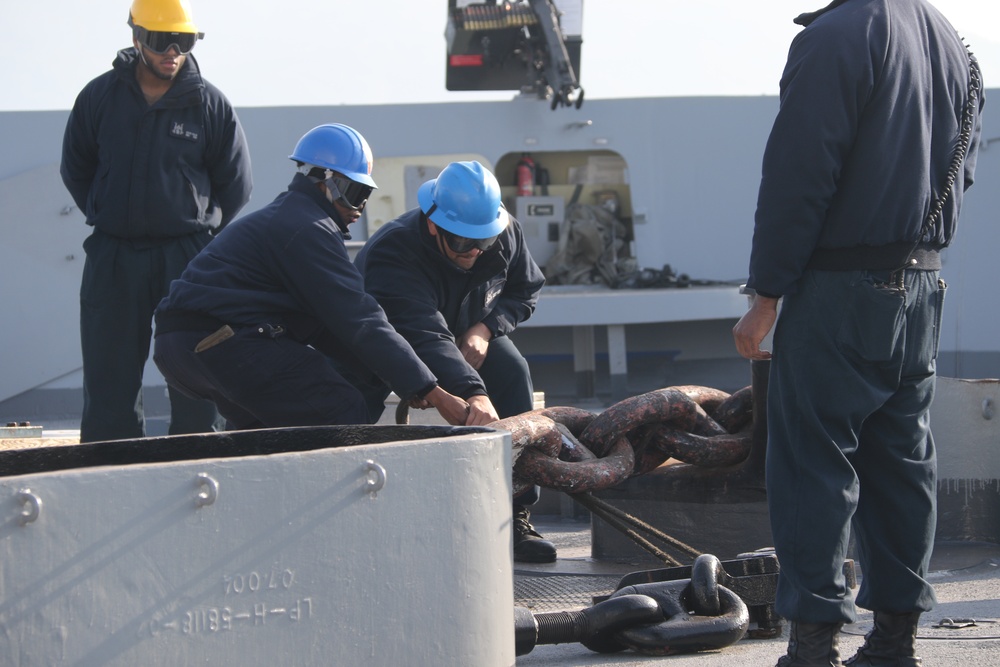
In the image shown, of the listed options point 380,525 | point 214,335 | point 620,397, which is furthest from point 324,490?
point 620,397

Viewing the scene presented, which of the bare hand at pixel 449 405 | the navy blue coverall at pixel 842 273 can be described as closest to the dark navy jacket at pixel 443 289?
the bare hand at pixel 449 405

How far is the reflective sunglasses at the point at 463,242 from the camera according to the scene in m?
3.70

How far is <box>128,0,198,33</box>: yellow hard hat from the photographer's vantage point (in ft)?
13.4

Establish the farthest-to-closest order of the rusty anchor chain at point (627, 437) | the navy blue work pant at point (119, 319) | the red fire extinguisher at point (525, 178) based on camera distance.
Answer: the red fire extinguisher at point (525, 178), the navy blue work pant at point (119, 319), the rusty anchor chain at point (627, 437)

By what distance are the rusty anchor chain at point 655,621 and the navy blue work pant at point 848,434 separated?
0.21 metres

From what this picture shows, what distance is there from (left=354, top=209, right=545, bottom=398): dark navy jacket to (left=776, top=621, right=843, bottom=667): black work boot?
1307mm

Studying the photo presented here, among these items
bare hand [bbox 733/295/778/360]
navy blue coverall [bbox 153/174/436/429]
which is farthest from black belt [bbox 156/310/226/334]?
bare hand [bbox 733/295/778/360]

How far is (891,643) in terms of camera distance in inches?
92.9

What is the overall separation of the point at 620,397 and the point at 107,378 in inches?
177

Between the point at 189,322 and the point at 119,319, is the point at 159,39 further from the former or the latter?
the point at 189,322

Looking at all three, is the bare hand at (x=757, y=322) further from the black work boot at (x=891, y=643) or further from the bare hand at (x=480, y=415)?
the bare hand at (x=480, y=415)

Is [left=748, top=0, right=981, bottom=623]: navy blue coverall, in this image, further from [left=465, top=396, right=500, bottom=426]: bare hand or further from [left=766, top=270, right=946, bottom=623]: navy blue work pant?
[left=465, top=396, right=500, bottom=426]: bare hand

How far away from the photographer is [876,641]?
7.80 feet

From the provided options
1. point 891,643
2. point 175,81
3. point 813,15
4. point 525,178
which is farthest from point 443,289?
point 525,178
